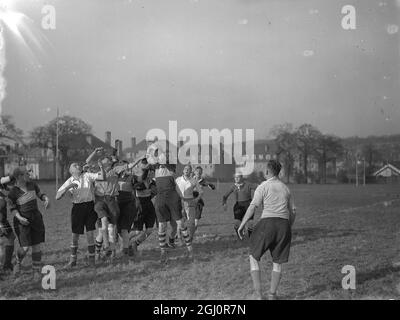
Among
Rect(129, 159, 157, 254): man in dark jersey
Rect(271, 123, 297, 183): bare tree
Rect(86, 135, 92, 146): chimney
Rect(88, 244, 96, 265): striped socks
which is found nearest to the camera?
Rect(88, 244, 96, 265): striped socks

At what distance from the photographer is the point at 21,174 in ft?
22.6

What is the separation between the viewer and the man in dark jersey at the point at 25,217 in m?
6.82

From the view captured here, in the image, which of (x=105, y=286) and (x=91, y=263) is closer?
(x=105, y=286)

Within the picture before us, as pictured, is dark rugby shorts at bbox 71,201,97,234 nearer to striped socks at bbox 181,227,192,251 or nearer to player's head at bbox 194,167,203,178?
striped socks at bbox 181,227,192,251

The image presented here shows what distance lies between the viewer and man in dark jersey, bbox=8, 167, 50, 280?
682 cm

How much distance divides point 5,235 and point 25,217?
0.44 m

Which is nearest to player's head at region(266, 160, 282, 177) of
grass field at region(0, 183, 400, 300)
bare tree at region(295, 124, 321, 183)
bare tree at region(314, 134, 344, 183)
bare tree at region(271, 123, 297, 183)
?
grass field at region(0, 183, 400, 300)

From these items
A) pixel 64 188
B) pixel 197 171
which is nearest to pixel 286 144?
pixel 197 171

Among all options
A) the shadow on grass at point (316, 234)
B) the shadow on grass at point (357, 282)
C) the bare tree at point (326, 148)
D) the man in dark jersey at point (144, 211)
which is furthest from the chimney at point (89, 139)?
the bare tree at point (326, 148)

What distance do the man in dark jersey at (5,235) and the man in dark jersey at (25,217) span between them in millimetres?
110

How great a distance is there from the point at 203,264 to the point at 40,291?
2.67m
